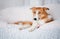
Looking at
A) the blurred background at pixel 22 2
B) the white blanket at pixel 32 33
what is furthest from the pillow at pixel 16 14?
the white blanket at pixel 32 33

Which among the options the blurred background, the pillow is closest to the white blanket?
the pillow

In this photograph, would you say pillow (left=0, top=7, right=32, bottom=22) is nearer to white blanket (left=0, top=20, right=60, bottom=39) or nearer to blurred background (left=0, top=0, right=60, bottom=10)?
blurred background (left=0, top=0, right=60, bottom=10)

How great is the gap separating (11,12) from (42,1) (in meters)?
0.54

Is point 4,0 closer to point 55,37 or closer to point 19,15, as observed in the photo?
point 19,15

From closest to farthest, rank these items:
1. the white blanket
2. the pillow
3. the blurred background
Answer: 1. the white blanket
2. the pillow
3. the blurred background

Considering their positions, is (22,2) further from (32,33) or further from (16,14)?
(32,33)

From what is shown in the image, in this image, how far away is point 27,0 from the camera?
216 cm

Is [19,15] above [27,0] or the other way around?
the other way around

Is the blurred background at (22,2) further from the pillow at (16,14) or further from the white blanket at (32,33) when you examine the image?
the white blanket at (32,33)

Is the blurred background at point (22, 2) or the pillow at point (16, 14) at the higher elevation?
the blurred background at point (22, 2)

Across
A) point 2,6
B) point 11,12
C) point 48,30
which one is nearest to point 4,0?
point 2,6

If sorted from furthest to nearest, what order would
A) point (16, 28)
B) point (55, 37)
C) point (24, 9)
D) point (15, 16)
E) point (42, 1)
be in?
point (42, 1)
point (24, 9)
point (15, 16)
point (16, 28)
point (55, 37)

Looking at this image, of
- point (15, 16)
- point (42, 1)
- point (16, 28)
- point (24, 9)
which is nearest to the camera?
point (16, 28)

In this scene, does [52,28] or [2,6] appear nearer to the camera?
[52,28]
